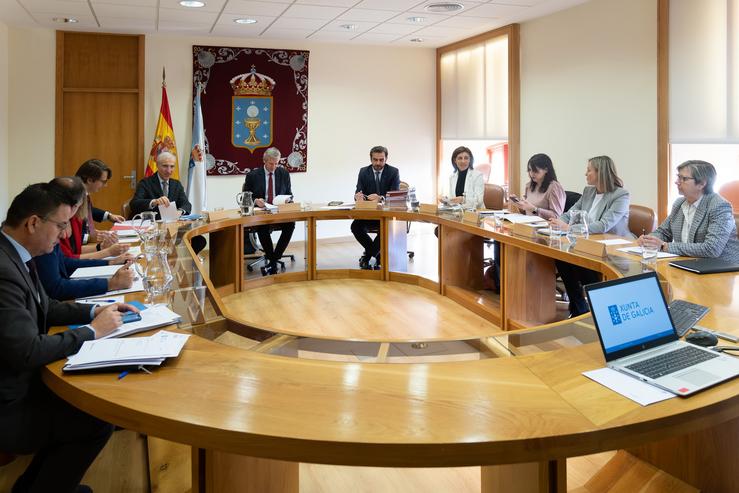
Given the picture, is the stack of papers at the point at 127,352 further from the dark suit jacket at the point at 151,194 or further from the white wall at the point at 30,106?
the white wall at the point at 30,106

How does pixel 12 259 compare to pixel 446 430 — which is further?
pixel 12 259

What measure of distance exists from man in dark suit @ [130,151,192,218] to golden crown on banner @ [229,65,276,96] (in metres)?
2.31

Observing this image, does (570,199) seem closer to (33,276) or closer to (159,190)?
(159,190)

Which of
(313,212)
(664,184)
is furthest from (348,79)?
(664,184)

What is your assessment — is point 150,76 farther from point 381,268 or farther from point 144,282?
point 144,282

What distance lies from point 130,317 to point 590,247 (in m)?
2.33

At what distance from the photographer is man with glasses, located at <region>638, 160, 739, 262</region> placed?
301 centimetres

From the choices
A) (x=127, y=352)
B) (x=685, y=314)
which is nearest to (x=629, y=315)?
(x=685, y=314)

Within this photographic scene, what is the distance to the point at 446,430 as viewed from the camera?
48.5 inches

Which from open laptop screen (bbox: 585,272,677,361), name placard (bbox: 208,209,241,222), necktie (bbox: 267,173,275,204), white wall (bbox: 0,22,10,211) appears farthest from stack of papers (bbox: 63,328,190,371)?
white wall (bbox: 0,22,10,211)

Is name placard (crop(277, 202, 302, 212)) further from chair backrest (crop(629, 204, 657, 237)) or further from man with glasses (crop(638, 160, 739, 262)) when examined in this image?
man with glasses (crop(638, 160, 739, 262))

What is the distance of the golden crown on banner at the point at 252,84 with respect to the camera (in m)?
7.16

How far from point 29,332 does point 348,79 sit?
666 centimetres

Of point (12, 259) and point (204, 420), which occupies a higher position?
point (12, 259)
